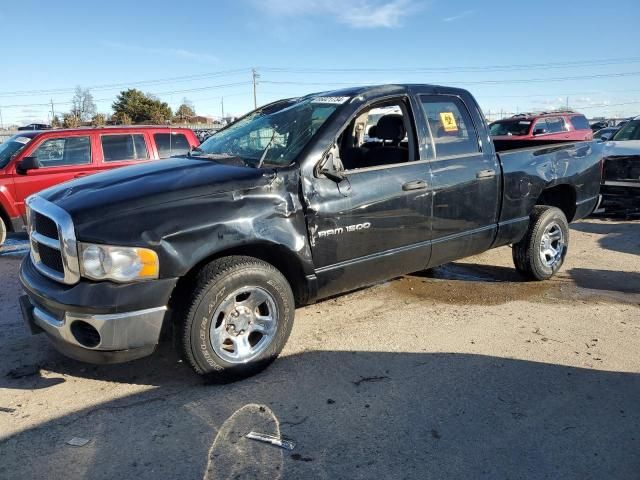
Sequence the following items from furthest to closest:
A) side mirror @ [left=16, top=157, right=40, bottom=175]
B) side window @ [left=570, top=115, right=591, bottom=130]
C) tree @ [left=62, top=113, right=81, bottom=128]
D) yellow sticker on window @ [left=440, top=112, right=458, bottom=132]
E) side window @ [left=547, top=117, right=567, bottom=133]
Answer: tree @ [left=62, top=113, right=81, bottom=128], side window @ [left=570, top=115, right=591, bottom=130], side window @ [left=547, top=117, right=567, bottom=133], side mirror @ [left=16, top=157, right=40, bottom=175], yellow sticker on window @ [left=440, top=112, right=458, bottom=132]

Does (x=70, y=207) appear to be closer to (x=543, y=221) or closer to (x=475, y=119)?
(x=475, y=119)

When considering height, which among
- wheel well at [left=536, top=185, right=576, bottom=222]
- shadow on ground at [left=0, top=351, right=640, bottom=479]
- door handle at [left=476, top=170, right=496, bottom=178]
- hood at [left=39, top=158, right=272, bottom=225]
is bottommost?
shadow on ground at [left=0, top=351, right=640, bottom=479]

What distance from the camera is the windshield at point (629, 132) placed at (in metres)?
10.1

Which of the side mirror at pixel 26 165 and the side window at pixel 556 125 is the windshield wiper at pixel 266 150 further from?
the side window at pixel 556 125

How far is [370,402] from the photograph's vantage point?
10.4 feet

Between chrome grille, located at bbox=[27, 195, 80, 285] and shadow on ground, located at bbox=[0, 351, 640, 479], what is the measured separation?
0.86m

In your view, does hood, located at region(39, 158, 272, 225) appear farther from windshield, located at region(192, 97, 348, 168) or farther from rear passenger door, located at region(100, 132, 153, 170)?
rear passenger door, located at region(100, 132, 153, 170)

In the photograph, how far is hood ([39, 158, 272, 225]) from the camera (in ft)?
10.1

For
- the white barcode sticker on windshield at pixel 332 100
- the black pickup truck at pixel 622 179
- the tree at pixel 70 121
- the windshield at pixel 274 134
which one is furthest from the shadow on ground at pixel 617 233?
the tree at pixel 70 121

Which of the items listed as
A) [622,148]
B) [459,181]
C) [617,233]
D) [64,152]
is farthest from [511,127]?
[64,152]

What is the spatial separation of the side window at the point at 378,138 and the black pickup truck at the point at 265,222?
0.06 feet

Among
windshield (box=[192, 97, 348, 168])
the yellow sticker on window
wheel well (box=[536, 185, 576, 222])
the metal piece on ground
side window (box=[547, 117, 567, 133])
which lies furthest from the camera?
side window (box=[547, 117, 567, 133])

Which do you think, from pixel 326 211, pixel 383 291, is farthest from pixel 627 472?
pixel 383 291

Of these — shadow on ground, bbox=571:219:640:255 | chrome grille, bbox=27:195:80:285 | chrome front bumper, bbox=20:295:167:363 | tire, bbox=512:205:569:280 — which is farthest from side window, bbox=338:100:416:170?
shadow on ground, bbox=571:219:640:255
